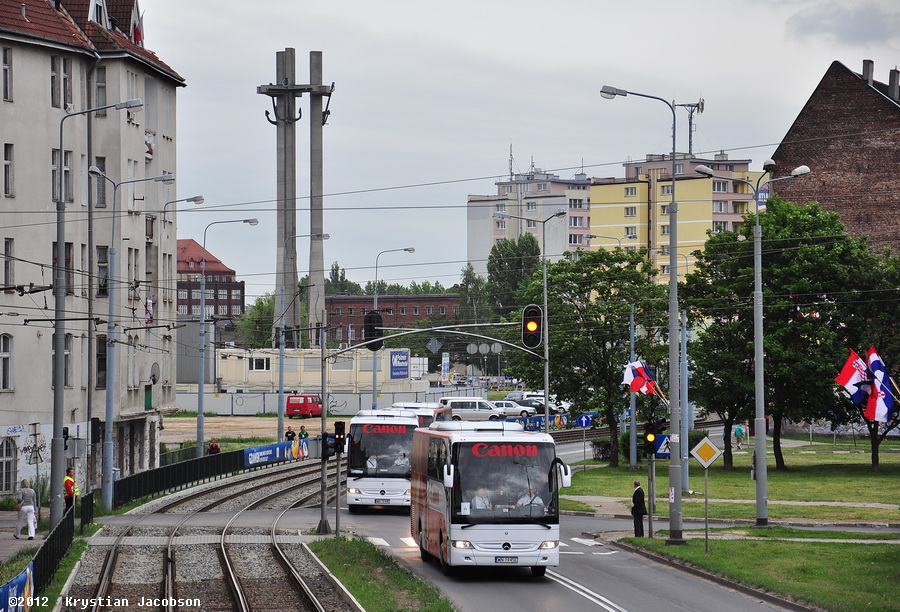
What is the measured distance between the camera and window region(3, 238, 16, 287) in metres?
43.8

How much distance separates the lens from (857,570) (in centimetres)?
2311

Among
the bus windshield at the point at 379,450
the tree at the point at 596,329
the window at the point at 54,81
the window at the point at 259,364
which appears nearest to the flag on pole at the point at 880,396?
the bus windshield at the point at 379,450

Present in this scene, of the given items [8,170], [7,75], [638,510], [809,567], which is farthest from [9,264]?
[809,567]

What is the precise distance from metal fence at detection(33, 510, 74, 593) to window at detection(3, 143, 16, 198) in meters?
20.9

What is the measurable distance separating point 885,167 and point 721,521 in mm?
51100

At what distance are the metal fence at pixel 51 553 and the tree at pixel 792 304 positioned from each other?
33.9 m

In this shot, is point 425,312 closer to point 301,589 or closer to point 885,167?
point 885,167

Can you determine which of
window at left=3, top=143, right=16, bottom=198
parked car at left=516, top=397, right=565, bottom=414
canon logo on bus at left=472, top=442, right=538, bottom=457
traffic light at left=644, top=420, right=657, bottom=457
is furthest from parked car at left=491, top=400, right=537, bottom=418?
canon logo on bus at left=472, top=442, right=538, bottom=457

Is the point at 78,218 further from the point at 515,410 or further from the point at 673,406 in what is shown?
the point at 515,410

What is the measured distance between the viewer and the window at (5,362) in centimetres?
4412

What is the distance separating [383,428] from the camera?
38250 mm

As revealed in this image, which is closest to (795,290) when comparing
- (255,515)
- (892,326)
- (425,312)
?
(892,326)

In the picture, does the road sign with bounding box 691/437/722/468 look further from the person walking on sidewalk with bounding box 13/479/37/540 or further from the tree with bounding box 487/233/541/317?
the tree with bounding box 487/233/541/317

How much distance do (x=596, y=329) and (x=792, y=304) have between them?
30.8 feet
